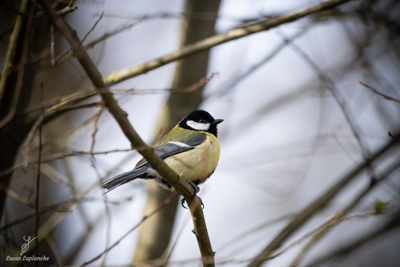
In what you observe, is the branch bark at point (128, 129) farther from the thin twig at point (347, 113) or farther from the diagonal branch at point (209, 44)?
the thin twig at point (347, 113)

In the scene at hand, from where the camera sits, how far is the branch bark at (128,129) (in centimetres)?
174

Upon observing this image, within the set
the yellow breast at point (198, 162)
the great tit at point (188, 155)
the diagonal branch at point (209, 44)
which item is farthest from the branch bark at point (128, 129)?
the diagonal branch at point (209, 44)

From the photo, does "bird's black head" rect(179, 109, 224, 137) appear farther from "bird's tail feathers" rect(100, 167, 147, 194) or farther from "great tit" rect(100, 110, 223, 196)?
"bird's tail feathers" rect(100, 167, 147, 194)

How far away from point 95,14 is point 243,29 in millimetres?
1501

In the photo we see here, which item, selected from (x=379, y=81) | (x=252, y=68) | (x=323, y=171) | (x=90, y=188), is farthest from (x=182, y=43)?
(x=323, y=171)

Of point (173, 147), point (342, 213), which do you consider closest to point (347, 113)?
point (342, 213)

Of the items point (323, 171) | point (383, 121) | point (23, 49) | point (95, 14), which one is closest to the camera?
point (23, 49)

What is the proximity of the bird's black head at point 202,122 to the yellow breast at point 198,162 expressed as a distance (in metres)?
0.52

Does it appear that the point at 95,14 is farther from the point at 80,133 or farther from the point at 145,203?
the point at 145,203

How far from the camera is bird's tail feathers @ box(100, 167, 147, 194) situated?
2.79m

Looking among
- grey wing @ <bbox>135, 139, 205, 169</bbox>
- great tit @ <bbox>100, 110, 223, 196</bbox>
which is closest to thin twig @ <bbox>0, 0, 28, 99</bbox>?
great tit @ <bbox>100, 110, 223, 196</bbox>

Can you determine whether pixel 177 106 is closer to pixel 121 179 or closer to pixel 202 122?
pixel 202 122

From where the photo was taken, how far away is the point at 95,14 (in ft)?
11.2

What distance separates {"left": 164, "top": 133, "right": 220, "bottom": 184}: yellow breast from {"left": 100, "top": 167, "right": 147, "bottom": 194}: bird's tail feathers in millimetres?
442
